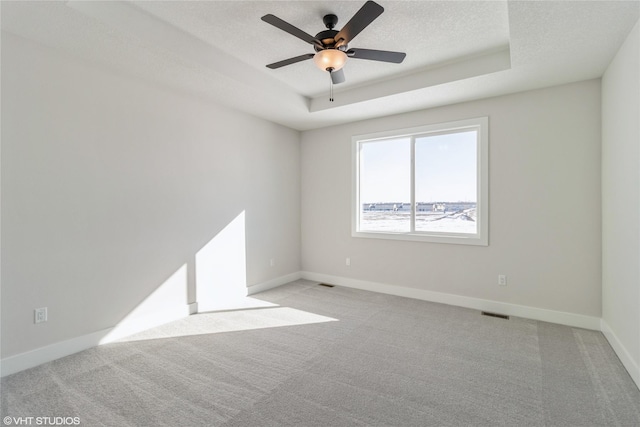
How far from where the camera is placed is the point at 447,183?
414 cm

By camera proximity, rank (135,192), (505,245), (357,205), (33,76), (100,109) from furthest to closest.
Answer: (357,205) → (505,245) → (135,192) → (100,109) → (33,76)

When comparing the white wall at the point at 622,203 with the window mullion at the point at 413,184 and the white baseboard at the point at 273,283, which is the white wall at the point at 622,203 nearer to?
the window mullion at the point at 413,184

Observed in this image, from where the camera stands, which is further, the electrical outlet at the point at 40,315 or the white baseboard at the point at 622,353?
the electrical outlet at the point at 40,315

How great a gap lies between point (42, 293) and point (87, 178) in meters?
1.04

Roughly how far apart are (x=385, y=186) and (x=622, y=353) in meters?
3.08

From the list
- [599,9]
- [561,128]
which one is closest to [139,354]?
[599,9]

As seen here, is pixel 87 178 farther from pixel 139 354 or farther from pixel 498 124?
pixel 498 124

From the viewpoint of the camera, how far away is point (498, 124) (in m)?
3.68

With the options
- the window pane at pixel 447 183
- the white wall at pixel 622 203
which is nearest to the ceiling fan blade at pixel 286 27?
the white wall at pixel 622 203

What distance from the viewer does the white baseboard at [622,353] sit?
86.8 inches

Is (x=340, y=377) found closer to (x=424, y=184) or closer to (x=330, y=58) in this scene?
(x=330, y=58)

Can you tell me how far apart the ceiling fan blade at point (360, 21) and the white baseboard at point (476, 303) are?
3329mm

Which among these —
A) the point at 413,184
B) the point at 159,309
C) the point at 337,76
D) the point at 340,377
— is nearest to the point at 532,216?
the point at 413,184

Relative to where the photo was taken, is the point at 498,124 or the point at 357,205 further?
the point at 357,205
